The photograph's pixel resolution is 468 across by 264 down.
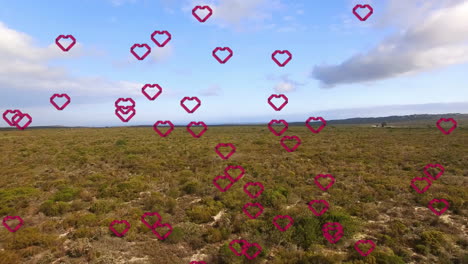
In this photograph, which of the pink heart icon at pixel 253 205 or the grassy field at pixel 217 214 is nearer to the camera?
the grassy field at pixel 217 214

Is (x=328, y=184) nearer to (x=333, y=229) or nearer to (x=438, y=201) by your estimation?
(x=438, y=201)

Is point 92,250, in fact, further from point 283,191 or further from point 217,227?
point 283,191

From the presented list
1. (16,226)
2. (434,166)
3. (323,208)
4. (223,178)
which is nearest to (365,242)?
(323,208)

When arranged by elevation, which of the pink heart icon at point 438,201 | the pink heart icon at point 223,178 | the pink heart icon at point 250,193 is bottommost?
the pink heart icon at point 438,201

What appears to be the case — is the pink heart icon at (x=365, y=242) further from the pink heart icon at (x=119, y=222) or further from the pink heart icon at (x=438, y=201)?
the pink heart icon at (x=119, y=222)

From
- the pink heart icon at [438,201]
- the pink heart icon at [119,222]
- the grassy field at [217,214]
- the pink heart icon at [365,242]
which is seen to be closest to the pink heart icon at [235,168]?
the grassy field at [217,214]

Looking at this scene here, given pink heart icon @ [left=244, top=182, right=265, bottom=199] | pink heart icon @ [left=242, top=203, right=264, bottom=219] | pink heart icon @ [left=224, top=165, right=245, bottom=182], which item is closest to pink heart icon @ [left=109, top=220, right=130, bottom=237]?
pink heart icon @ [left=242, top=203, right=264, bottom=219]

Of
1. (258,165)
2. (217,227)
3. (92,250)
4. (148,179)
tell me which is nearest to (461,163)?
(258,165)

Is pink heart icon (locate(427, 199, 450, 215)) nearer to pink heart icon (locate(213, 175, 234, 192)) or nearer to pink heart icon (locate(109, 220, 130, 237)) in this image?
pink heart icon (locate(213, 175, 234, 192))
